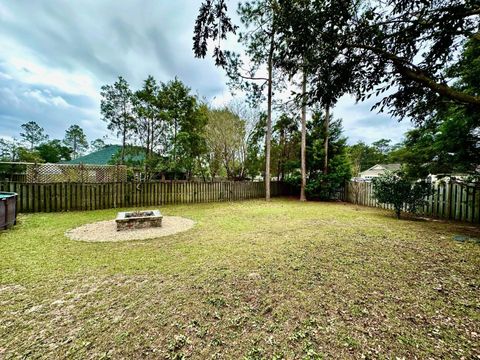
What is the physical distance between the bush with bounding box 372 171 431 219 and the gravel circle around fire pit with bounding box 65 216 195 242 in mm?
6731

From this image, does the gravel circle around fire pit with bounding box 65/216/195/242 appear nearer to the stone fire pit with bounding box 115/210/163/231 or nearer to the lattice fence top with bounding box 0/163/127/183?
the stone fire pit with bounding box 115/210/163/231

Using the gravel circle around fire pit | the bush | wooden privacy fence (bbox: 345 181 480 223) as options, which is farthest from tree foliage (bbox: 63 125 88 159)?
wooden privacy fence (bbox: 345 181 480 223)

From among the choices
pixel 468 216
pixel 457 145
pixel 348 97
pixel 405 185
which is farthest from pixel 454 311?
pixel 468 216

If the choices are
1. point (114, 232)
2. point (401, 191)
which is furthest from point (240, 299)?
point (401, 191)

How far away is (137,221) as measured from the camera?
532cm

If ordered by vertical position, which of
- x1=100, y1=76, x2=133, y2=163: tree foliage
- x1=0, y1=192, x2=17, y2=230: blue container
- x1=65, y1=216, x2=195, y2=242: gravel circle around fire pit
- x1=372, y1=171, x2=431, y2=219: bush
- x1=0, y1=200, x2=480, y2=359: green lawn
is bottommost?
x1=65, y1=216, x2=195, y2=242: gravel circle around fire pit

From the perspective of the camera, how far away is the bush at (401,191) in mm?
6670

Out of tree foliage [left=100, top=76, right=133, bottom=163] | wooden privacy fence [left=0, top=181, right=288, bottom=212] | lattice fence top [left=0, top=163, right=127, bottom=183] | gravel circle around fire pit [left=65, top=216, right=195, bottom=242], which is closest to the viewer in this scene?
gravel circle around fire pit [left=65, top=216, right=195, bottom=242]

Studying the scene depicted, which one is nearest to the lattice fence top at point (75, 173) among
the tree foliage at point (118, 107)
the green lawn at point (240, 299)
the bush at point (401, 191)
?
the tree foliage at point (118, 107)

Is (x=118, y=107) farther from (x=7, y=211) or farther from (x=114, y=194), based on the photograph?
(x=7, y=211)

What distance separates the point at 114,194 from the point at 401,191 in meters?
10.9

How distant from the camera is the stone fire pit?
16.9ft

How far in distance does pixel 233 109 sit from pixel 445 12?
11.6 meters

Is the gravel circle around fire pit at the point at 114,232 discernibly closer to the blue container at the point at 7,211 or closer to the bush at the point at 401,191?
the blue container at the point at 7,211
